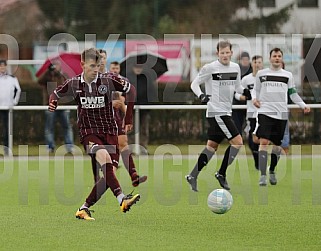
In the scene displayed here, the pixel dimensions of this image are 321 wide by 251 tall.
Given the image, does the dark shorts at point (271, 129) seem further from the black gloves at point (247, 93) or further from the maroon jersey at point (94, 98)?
the maroon jersey at point (94, 98)

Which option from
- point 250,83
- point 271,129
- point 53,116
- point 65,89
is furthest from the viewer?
point 53,116

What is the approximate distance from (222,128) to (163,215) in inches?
126

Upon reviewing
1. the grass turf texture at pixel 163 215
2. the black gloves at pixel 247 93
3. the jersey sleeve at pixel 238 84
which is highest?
the jersey sleeve at pixel 238 84

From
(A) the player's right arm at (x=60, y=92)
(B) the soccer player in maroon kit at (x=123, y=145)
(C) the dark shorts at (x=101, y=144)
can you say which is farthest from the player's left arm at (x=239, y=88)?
(A) the player's right arm at (x=60, y=92)

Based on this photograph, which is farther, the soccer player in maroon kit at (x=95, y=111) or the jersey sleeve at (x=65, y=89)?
the jersey sleeve at (x=65, y=89)

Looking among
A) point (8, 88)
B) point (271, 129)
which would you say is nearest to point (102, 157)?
point (271, 129)

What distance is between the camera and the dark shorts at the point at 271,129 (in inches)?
597

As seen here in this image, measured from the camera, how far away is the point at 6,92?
868 inches

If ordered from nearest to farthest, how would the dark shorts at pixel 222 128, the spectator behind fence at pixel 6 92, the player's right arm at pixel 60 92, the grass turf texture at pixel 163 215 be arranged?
1. the grass turf texture at pixel 163 215
2. the player's right arm at pixel 60 92
3. the dark shorts at pixel 222 128
4. the spectator behind fence at pixel 6 92

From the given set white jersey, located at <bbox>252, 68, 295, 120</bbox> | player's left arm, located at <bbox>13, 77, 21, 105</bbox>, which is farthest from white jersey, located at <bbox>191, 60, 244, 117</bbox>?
player's left arm, located at <bbox>13, 77, 21, 105</bbox>

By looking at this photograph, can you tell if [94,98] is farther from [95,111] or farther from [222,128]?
[222,128]

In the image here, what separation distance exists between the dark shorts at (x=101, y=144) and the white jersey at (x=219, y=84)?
135 inches

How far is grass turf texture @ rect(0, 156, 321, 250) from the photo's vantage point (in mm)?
9203

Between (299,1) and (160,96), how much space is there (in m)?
5.85
